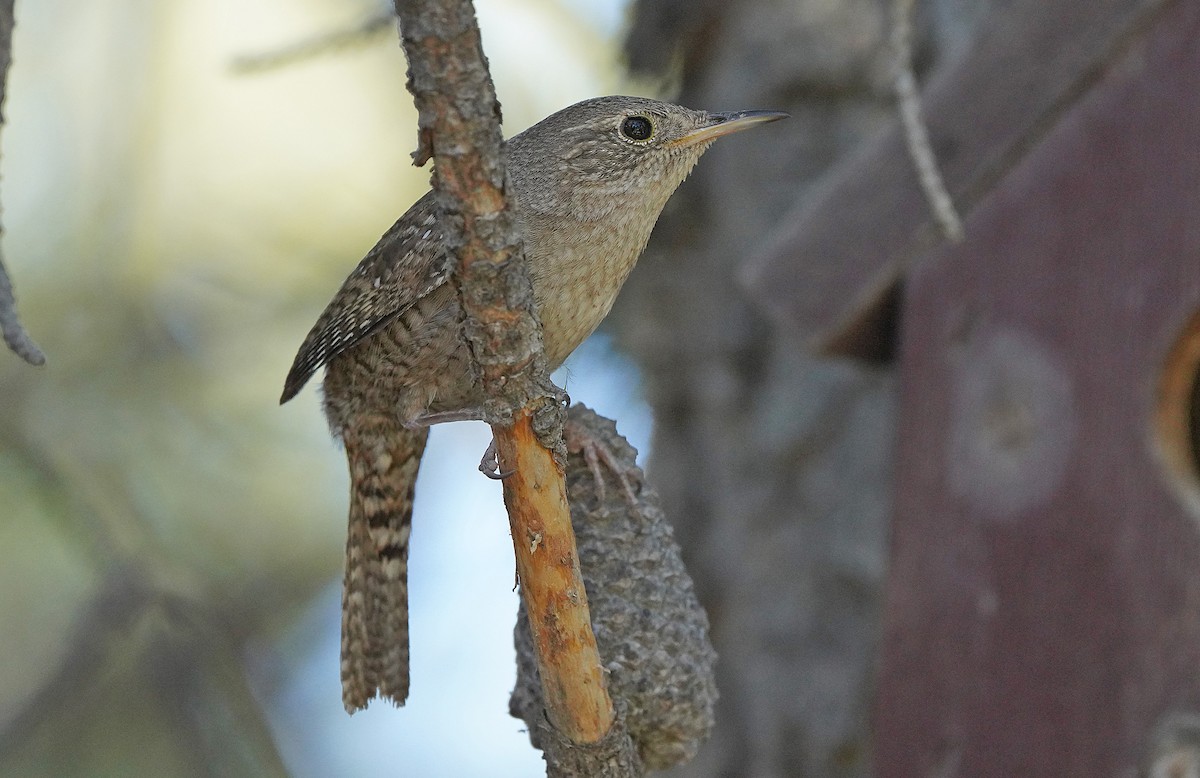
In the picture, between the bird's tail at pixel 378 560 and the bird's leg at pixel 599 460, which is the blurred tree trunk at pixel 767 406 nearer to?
the bird's tail at pixel 378 560

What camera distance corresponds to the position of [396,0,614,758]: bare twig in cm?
135

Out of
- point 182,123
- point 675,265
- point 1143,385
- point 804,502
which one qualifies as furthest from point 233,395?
point 1143,385

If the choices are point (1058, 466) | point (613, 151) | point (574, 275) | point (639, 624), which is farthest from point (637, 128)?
point (639, 624)

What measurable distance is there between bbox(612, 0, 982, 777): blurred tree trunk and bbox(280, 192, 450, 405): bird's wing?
3.95ft

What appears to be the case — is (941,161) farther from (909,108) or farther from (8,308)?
(8,308)

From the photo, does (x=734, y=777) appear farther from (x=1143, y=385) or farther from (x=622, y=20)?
(x=622, y=20)

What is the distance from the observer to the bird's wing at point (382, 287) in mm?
2412

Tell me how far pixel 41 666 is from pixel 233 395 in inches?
43.7

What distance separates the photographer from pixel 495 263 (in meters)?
Answer: 1.49

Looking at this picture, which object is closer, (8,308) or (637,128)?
(8,308)

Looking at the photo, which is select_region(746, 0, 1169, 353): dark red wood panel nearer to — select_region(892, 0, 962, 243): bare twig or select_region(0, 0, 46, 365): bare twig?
select_region(892, 0, 962, 243): bare twig

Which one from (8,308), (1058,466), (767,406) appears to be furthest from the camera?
(767,406)

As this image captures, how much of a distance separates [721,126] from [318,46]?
0.95m

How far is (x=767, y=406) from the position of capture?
3.80 meters
